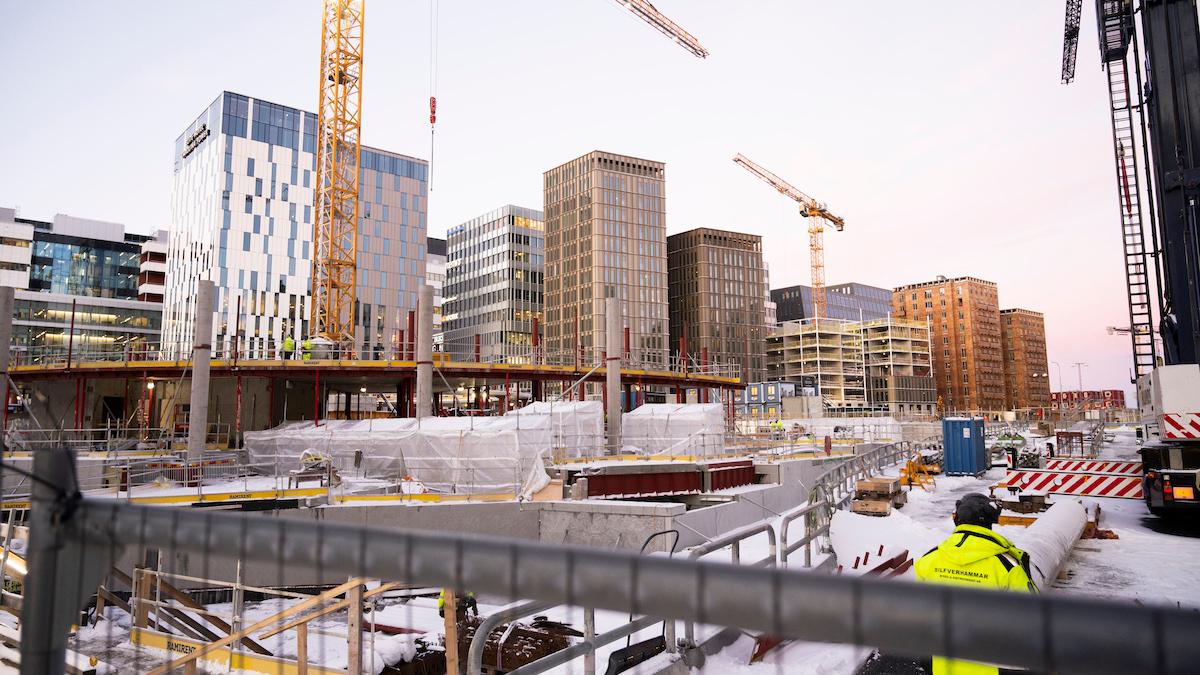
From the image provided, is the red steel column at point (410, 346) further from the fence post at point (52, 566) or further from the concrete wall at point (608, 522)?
the fence post at point (52, 566)

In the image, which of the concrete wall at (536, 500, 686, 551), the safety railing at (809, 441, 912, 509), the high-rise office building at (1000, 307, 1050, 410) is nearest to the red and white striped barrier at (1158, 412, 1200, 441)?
the safety railing at (809, 441, 912, 509)

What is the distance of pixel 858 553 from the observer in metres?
12.8

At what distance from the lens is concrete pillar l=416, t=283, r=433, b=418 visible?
35.5 m

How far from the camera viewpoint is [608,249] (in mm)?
124312

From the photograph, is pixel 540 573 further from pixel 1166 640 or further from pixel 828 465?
pixel 828 465

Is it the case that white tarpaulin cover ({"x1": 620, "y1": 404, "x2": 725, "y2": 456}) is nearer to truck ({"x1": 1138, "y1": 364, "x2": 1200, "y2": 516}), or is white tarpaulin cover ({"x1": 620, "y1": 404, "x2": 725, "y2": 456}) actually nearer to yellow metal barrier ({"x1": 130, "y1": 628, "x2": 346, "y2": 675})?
truck ({"x1": 1138, "y1": 364, "x2": 1200, "y2": 516})

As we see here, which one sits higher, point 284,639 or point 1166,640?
point 1166,640

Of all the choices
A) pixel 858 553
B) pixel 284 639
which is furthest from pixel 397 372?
pixel 858 553

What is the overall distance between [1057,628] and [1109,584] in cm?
1278

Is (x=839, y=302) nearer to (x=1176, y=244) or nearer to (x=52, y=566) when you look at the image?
(x=1176, y=244)

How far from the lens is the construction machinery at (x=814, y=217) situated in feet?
484

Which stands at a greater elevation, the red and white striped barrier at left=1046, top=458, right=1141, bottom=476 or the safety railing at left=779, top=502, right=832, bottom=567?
the red and white striped barrier at left=1046, top=458, right=1141, bottom=476

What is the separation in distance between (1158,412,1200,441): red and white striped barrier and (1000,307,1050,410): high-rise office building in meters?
178

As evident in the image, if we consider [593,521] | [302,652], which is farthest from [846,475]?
[302,652]
